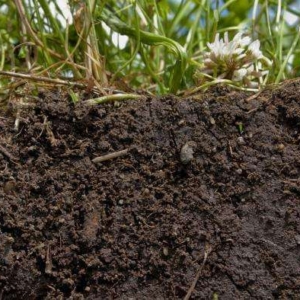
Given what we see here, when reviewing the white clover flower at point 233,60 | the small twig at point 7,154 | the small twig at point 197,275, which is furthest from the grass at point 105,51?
the small twig at point 197,275

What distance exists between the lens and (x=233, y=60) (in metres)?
1.20

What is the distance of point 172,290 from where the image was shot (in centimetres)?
101

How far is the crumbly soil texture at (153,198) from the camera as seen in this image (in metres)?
1.01

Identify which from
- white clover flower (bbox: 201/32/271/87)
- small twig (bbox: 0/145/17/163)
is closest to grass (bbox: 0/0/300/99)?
white clover flower (bbox: 201/32/271/87)

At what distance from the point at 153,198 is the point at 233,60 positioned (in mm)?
295

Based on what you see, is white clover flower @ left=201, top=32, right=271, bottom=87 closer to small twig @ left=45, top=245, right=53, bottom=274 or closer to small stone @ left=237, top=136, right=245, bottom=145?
small stone @ left=237, top=136, right=245, bottom=145

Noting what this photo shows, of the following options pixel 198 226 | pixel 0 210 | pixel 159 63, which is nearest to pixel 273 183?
pixel 198 226

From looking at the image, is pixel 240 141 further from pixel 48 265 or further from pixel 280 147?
pixel 48 265

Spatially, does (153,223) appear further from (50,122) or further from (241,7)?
(241,7)

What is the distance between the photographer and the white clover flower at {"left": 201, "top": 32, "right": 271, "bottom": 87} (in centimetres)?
119

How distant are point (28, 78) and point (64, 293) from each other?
1.12 feet

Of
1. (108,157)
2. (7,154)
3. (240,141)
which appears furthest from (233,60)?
(7,154)

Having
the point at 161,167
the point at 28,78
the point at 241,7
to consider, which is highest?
the point at 28,78

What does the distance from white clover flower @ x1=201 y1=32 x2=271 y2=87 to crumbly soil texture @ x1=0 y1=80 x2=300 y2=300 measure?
0.10m
